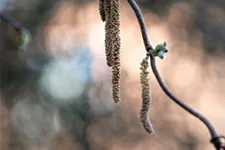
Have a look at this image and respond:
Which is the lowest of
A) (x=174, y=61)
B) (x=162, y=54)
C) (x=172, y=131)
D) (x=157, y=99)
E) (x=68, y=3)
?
(x=162, y=54)

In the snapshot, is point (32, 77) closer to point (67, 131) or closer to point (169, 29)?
point (67, 131)

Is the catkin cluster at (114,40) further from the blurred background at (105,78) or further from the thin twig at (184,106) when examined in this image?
the blurred background at (105,78)

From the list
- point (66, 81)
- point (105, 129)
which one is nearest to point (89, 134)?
point (105, 129)

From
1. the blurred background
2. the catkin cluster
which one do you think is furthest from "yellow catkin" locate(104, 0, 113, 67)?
the blurred background

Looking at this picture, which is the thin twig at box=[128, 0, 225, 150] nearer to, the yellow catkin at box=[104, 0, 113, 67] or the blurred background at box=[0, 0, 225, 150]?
the yellow catkin at box=[104, 0, 113, 67]

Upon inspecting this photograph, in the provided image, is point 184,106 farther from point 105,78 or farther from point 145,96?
point 105,78

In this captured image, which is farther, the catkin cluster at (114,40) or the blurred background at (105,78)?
the blurred background at (105,78)

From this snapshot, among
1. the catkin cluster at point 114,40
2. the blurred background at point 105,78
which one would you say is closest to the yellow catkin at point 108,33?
the catkin cluster at point 114,40

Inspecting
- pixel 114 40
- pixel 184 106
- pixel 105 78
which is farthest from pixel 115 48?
pixel 105 78
